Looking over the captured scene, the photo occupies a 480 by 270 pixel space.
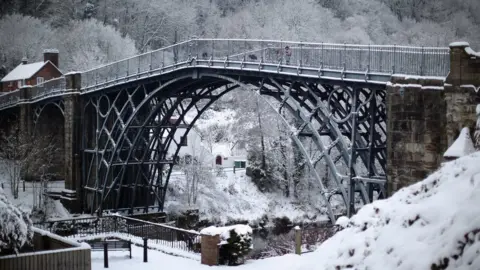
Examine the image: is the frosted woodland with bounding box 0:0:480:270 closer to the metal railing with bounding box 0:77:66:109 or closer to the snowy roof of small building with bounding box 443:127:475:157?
the snowy roof of small building with bounding box 443:127:475:157

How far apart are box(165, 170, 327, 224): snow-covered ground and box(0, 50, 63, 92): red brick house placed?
16780 mm

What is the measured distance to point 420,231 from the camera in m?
8.27

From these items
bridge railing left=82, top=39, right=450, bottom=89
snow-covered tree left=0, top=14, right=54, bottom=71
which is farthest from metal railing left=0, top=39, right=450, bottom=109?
snow-covered tree left=0, top=14, right=54, bottom=71

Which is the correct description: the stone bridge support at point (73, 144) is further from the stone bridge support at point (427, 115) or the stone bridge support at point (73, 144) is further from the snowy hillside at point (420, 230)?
the snowy hillside at point (420, 230)

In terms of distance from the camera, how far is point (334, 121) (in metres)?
22.9

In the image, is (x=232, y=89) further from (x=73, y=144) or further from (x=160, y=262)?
(x=160, y=262)

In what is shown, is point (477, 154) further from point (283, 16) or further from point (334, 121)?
point (283, 16)

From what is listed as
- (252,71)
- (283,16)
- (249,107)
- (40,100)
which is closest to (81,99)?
(40,100)

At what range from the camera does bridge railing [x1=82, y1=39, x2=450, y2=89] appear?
794 inches

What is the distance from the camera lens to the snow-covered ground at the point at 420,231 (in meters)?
7.38

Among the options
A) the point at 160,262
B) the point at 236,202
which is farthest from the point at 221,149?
the point at 160,262

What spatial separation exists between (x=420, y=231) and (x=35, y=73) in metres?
57.6

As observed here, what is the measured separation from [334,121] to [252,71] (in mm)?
6392

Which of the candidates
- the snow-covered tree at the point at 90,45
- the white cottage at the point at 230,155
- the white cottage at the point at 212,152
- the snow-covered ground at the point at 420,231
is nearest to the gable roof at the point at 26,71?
the snow-covered tree at the point at 90,45
